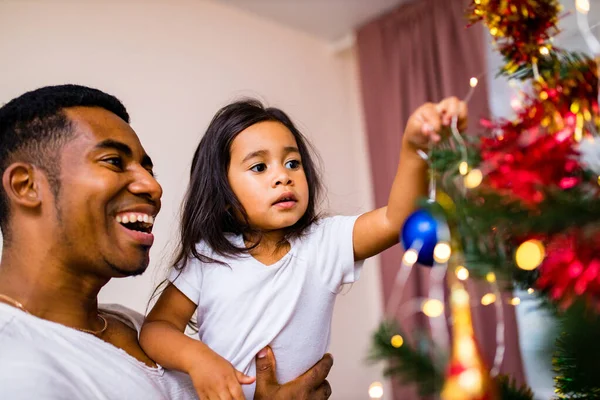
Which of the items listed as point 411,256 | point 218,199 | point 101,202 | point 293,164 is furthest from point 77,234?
point 411,256

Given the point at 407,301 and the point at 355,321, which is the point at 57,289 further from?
the point at 355,321

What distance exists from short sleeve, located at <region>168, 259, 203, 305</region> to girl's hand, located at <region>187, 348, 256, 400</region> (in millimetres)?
235

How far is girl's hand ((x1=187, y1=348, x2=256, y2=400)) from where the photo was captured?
2.92 feet

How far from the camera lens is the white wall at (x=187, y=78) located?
197cm

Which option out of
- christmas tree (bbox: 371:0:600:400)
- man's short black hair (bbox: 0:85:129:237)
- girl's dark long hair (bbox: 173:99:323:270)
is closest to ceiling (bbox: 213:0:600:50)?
girl's dark long hair (bbox: 173:99:323:270)

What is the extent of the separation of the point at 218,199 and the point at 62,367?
1.67 ft

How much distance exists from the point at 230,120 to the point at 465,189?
0.84 metres

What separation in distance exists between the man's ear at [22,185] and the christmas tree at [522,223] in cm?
72

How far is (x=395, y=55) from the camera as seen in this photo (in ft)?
8.75

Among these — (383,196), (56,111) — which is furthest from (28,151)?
(383,196)

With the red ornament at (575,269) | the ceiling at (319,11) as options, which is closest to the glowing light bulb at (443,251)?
the red ornament at (575,269)

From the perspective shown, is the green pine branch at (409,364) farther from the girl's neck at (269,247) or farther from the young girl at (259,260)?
the girl's neck at (269,247)

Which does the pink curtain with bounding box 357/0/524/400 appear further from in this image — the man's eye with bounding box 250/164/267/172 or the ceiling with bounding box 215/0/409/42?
the man's eye with bounding box 250/164/267/172

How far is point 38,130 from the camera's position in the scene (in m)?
1.02
